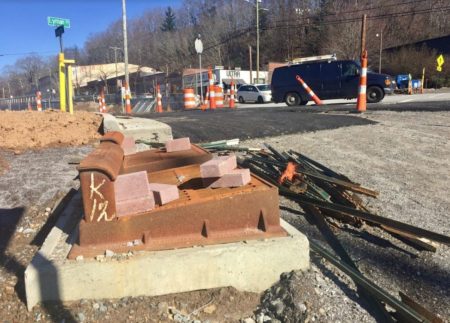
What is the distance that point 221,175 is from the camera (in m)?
2.71

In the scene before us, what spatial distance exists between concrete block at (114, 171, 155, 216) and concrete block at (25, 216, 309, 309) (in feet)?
0.84

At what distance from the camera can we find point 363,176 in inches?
187

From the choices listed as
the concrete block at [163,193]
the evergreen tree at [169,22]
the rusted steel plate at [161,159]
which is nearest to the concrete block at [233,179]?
the concrete block at [163,193]

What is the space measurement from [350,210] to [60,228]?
2112 mm

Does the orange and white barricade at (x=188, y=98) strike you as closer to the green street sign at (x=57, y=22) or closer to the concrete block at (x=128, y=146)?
the green street sign at (x=57, y=22)

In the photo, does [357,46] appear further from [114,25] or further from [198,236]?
[198,236]

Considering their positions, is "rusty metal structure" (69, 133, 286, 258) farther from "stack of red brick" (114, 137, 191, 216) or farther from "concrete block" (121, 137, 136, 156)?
→ "concrete block" (121, 137, 136, 156)

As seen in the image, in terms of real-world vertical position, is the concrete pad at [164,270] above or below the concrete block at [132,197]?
below

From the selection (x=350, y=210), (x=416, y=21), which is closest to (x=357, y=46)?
(x=416, y=21)

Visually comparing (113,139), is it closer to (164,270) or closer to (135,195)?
(135,195)

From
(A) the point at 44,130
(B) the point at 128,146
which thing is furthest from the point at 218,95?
(B) the point at 128,146

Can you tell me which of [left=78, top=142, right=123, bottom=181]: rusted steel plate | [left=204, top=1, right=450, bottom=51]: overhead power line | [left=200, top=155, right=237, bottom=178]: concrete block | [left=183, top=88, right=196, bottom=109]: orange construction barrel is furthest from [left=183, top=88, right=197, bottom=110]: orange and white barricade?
[left=204, top=1, right=450, bottom=51]: overhead power line

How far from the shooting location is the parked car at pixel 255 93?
105ft

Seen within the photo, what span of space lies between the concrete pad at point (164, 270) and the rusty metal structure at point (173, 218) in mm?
77
